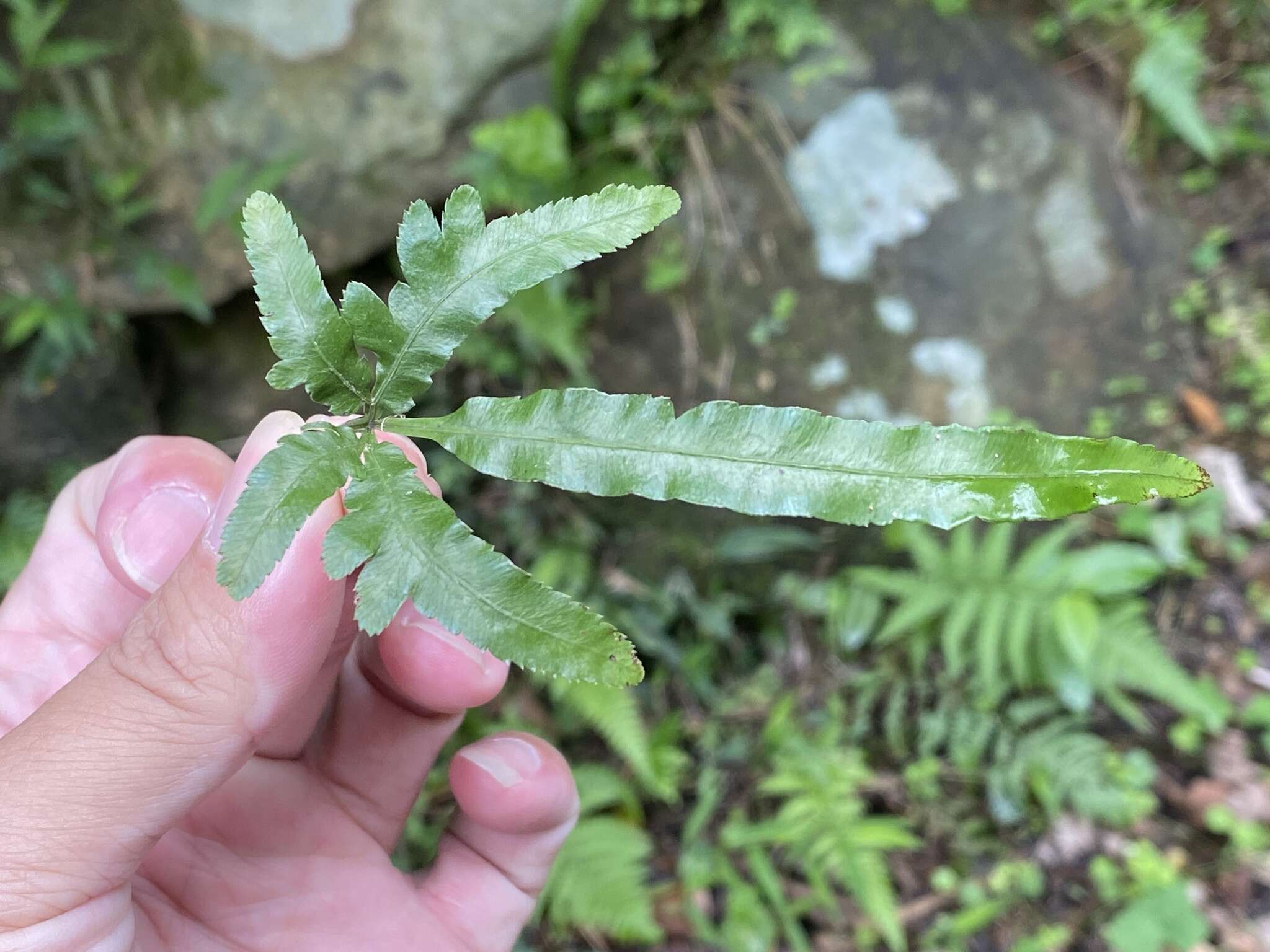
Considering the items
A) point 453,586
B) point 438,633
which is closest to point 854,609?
point 438,633

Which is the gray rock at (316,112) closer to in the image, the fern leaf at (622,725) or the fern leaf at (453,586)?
the fern leaf at (622,725)

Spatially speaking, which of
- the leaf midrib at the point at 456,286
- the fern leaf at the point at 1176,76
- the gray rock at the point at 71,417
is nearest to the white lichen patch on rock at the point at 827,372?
the fern leaf at the point at 1176,76

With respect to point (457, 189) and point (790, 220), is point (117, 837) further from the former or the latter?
point (790, 220)

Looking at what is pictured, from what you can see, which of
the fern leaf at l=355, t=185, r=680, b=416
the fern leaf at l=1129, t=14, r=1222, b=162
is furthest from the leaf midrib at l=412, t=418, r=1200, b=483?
the fern leaf at l=1129, t=14, r=1222, b=162

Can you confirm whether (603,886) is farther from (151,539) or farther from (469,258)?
(469,258)

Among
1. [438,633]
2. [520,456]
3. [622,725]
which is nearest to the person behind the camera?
A: [520,456]

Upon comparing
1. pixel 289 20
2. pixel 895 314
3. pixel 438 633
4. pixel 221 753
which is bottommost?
pixel 895 314

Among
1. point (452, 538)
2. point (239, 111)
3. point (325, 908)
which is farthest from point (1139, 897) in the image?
point (239, 111)
